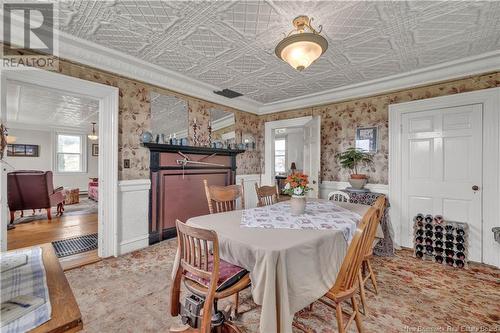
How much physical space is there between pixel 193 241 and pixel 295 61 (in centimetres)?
165

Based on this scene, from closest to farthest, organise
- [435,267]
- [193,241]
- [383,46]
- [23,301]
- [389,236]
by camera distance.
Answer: [23,301]
[193,241]
[383,46]
[435,267]
[389,236]

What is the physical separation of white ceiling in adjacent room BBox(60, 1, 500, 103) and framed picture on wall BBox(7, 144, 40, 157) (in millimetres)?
7133

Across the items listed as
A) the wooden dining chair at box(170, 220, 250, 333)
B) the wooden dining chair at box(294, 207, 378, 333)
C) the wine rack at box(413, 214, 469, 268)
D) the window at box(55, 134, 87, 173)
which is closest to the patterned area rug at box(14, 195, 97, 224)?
the window at box(55, 134, 87, 173)

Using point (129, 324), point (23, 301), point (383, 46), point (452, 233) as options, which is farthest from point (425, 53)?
point (129, 324)

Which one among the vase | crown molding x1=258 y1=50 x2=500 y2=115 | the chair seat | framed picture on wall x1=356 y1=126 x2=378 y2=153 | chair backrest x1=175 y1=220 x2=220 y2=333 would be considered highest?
crown molding x1=258 y1=50 x2=500 y2=115

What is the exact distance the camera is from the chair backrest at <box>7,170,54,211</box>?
14.8 feet

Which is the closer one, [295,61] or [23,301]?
[23,301]

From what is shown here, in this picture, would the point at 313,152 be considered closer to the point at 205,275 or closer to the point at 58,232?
the point at 205,275

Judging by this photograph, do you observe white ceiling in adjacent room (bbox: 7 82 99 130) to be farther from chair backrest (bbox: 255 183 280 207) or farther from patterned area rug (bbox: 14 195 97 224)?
chair backrest (bbox: 255 183 280 207)

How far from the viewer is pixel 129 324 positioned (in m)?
1.77

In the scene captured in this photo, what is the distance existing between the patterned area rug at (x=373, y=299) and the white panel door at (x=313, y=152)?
152 cm

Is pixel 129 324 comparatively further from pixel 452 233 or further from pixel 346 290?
pixel 452 233

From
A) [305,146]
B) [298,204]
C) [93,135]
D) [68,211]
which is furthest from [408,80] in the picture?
[93,135]

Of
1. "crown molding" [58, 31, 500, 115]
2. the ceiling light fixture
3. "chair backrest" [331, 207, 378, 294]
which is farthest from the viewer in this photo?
the ceiling light fixture
